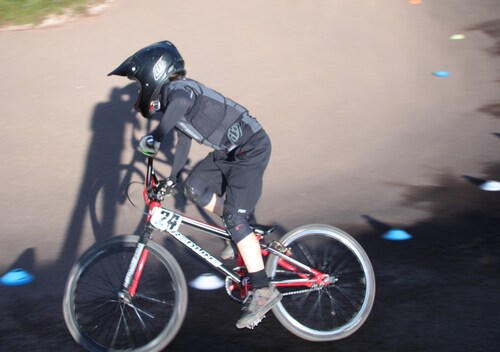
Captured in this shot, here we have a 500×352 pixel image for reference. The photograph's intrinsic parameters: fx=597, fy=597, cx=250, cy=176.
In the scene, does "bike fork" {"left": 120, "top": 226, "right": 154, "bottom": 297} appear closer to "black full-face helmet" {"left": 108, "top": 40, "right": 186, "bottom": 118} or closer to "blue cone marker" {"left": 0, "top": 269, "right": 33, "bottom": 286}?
"black full-face helmet" {"left": 108, "top": 40, "right": 186, "bottom": 118}

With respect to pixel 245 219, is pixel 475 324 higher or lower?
lower

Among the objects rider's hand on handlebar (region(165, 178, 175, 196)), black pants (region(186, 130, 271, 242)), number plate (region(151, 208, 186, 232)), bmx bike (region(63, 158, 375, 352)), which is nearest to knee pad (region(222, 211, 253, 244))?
black pants (region(186, 130, 271, 242))

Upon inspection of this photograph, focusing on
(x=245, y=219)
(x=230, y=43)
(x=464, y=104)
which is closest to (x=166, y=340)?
(x=245, y=219)

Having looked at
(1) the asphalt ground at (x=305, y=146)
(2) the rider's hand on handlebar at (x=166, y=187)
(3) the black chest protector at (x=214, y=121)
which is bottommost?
(1) the asphalt ground at (x=305, y=146)

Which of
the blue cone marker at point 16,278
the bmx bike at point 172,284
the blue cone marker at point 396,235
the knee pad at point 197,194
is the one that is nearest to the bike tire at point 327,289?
the bmx bike at point 172,284

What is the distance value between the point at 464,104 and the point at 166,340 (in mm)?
6360

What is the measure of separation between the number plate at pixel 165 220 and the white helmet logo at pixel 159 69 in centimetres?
Result: 88

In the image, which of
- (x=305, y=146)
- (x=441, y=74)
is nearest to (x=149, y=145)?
(x=305, y=146)

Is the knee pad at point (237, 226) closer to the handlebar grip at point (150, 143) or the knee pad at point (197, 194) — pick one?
the knee pad at point (197, 194)

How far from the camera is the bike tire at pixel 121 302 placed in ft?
12.9

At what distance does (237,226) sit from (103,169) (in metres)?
3.55

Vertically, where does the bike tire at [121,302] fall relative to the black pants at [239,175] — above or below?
below

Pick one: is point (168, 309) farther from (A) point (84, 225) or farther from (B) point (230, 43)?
(B) point (230, 43)

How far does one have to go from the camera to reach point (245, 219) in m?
4.12
